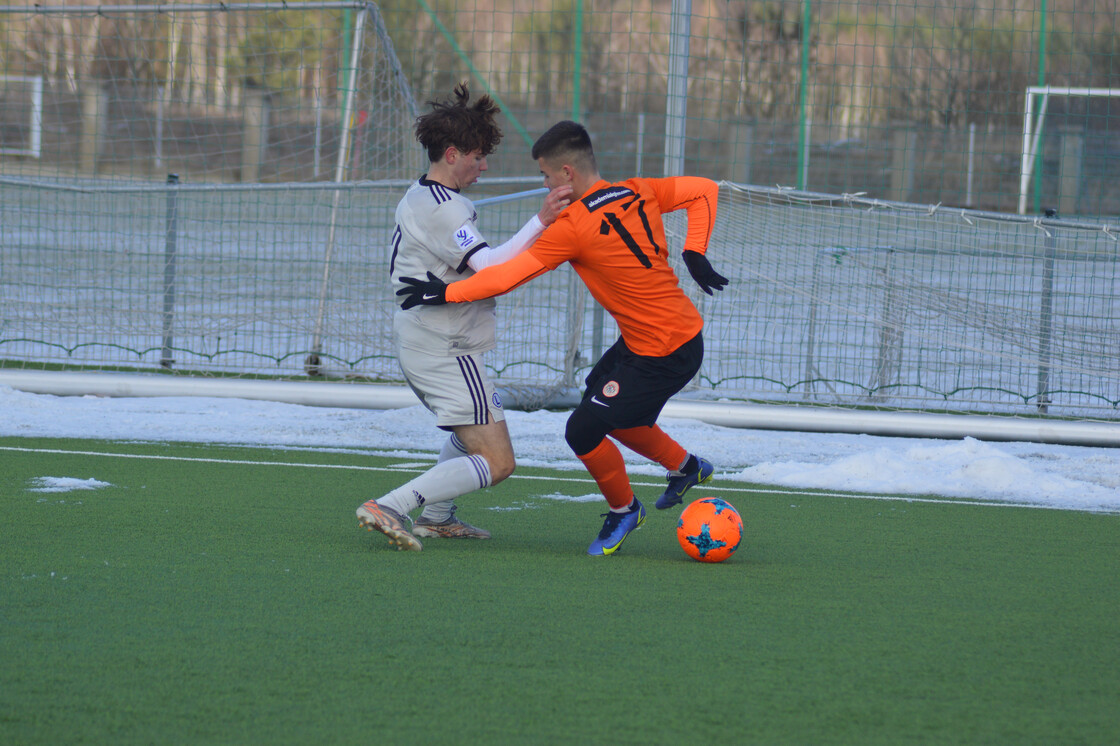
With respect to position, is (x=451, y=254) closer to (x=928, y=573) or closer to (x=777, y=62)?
(x=928, y=573)

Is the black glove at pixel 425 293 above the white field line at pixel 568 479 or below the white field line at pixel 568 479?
above

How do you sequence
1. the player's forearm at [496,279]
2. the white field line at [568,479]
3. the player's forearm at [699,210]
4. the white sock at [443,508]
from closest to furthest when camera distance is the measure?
1. the player's forearm at [496,279]
2. the player's forearm at [699,210]
3. the white sock at [443,508]
4. the white field line at [568,479]

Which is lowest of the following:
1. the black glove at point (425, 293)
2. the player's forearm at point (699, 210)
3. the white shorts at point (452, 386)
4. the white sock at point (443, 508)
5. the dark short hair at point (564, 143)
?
the white sock at point (443, 508)

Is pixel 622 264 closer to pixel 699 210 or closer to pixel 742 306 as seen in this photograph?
pixel 699 210

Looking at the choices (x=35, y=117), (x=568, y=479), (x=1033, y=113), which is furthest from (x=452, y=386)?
(x=35, y=117)

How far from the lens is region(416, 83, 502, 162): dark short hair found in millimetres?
4715

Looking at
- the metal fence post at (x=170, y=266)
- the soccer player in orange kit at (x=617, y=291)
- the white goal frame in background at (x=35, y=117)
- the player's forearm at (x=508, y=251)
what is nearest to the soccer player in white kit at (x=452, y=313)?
the player's forearm at (x=508, y=251)

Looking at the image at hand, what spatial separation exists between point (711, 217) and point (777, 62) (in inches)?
550

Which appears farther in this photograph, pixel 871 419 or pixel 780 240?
pixel 780 240

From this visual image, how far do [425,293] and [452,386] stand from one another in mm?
449

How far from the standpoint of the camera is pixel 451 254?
4.68 metres

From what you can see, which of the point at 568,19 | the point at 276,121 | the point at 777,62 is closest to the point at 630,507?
the point at 276,121

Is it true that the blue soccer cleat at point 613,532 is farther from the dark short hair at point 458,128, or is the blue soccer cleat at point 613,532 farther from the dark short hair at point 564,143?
the dark short hair at point 458,128

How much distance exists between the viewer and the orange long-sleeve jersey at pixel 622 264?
4461mm
